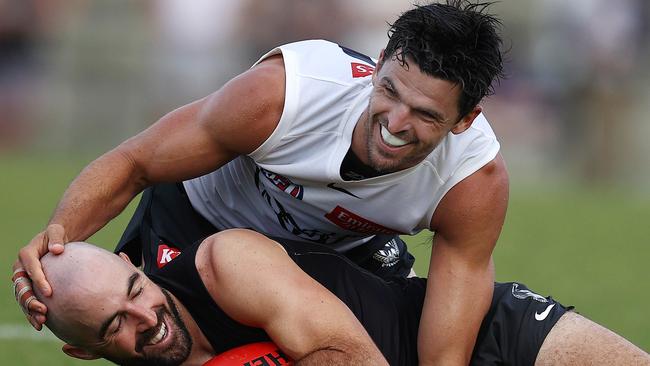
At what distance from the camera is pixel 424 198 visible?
4.89 metres

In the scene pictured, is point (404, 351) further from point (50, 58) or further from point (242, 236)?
point (50, 58)

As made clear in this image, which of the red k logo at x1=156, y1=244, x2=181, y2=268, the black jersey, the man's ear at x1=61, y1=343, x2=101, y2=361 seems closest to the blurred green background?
the red k logo at x1=156, y1=244, x2=181, y2=268

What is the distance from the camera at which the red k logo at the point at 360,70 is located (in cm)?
500

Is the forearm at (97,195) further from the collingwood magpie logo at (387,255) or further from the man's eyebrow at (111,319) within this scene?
the collingwood magpie logo at (387,255)

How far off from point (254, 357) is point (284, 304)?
0.22 m

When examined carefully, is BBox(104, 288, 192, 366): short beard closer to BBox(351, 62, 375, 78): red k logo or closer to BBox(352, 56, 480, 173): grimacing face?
BBox(352, 56, 480, 173): grimacing face

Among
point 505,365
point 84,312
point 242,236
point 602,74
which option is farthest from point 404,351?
point 602,74

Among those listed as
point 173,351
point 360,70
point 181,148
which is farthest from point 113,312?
point 360,70

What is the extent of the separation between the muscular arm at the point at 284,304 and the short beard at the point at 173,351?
0.19 metres

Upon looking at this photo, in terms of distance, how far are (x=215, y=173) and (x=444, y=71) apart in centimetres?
138

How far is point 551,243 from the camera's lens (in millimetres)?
11094

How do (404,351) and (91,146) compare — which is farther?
(91,146)

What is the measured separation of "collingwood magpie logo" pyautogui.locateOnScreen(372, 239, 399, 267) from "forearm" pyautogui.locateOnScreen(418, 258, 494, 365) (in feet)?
2.60

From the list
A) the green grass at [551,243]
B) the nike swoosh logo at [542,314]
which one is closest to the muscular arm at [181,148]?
the green grass at [551,243]
